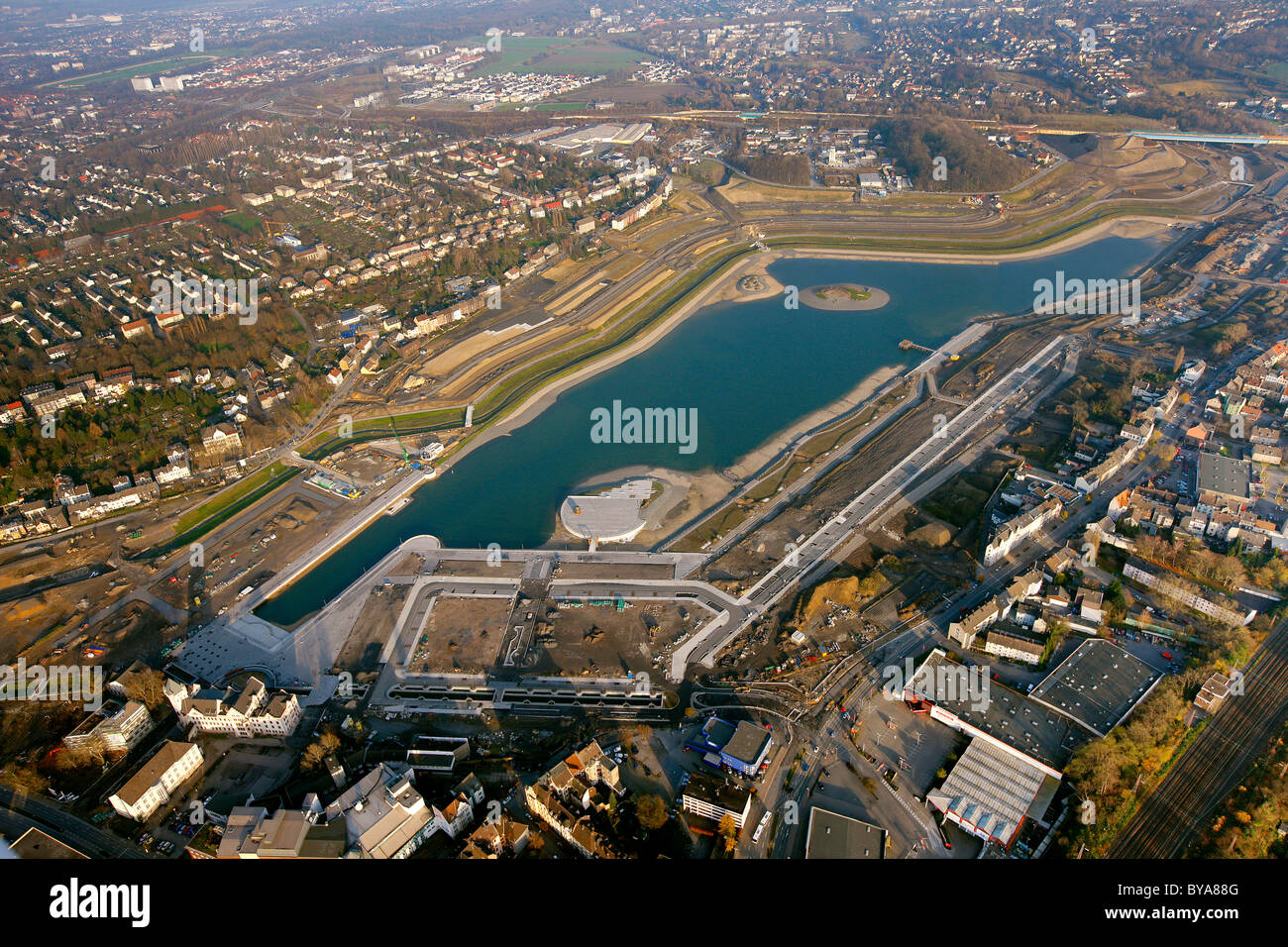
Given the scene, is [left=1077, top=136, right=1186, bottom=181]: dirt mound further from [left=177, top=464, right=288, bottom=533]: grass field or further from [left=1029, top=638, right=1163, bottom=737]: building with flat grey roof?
[left=177, top=464, right=288, bottom=533]: grass field

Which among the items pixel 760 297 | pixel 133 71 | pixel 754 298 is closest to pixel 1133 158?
pixel 760 297

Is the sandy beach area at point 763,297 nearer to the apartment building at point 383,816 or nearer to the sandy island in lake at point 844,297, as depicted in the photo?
the sandy island in lake at point 844,297

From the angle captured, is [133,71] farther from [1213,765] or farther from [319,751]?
[1213,765]

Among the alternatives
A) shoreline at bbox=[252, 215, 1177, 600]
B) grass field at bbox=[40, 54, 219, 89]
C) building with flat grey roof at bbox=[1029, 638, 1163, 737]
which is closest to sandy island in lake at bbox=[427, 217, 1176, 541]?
shoreline at bbox=[252, 215, 1177, 600]

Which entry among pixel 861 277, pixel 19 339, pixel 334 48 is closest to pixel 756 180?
pixel 861 277

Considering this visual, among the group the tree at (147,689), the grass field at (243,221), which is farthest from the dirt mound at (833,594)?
the grass field at (243,221)

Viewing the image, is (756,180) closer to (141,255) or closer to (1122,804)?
(141,255)
